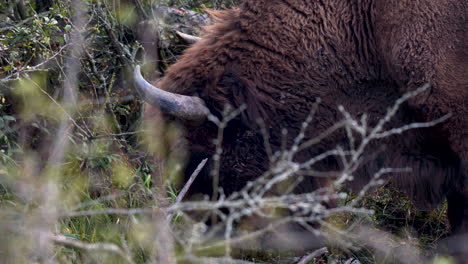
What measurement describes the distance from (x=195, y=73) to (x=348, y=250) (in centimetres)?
159

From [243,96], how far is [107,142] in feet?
4.52

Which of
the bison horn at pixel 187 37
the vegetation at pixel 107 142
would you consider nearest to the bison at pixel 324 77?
the vegetation at pixel 107 142

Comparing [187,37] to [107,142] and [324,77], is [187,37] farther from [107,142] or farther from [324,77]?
[324,77]

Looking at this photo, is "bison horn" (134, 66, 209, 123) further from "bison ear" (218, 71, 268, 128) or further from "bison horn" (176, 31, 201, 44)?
"bison horn" (176, 31, 201, 44)

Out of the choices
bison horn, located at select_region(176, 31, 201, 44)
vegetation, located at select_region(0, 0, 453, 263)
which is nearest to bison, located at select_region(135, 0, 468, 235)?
vegetation, located at select_region(0, 0, 453, 263)

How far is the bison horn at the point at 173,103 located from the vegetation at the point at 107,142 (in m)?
0.19

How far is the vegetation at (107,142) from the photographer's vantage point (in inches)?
154

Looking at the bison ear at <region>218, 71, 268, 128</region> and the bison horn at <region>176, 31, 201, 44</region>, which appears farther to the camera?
the bison horn at <region>176, 31, 201, 44</region>

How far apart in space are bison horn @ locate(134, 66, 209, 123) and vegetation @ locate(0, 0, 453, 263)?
0.19 metres

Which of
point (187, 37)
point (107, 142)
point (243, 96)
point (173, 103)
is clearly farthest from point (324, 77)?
point (107, 142)

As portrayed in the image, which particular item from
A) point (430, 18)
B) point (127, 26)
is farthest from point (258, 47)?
point (127, 26)

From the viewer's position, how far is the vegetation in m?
3.92

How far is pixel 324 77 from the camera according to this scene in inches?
160

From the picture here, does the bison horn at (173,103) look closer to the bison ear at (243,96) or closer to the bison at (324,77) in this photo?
the bison at (324,77)
